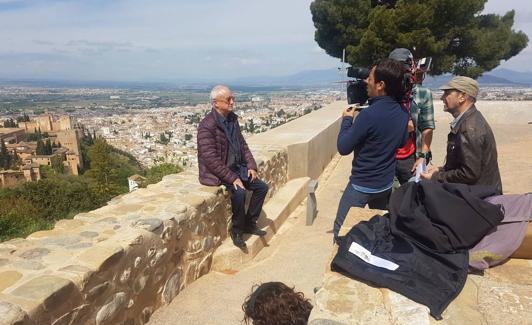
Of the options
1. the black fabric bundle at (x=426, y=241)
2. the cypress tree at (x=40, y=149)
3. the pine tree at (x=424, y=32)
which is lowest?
the cypress tree at (x=40, y=149)

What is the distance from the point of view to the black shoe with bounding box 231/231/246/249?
12.8ft

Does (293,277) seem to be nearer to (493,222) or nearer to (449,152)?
(449,152)

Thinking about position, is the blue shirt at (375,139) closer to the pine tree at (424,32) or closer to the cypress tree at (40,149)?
the pine tree at (424,32)

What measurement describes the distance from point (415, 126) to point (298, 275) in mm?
1780

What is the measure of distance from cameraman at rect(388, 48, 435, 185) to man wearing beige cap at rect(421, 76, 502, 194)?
0.42m

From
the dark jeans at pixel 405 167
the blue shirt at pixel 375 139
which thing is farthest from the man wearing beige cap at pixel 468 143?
the dark jeans at pixel 405 167

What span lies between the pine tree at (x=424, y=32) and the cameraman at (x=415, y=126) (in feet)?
29.3

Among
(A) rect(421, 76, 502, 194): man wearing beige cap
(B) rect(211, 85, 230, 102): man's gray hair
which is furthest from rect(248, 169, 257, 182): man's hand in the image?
(A) rect(421, 76, 502, 194): man wearing beige cap

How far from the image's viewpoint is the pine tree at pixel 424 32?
11836 millimetres

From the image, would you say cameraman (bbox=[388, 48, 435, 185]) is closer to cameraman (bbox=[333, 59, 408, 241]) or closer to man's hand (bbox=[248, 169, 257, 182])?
cameraman (bbox=[333, 59, 408, 241])

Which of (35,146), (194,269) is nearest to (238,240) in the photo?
(194,269)

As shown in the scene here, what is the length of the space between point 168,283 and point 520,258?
7.80ft

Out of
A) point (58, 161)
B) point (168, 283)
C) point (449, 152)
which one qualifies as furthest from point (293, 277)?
point (58, 161)

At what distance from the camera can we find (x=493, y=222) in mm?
1854
